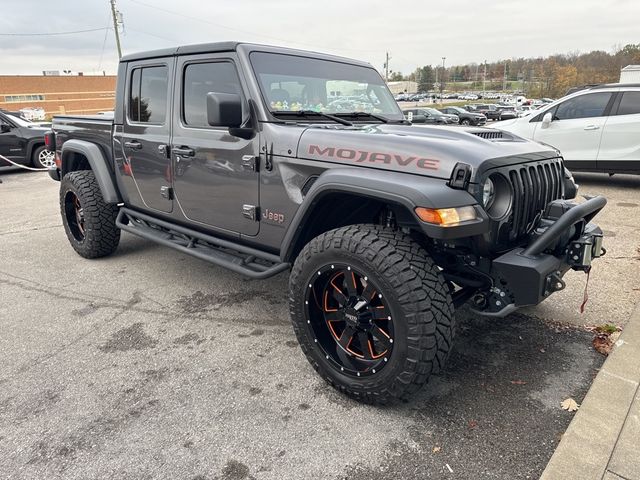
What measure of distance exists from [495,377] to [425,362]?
81cm

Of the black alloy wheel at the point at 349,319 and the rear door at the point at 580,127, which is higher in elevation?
the rear door at the point at 580,127

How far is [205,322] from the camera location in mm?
3672

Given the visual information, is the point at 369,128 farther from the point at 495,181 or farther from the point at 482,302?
the point at 482,302

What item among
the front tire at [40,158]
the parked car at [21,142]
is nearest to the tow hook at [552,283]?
the parked car at [21,142]

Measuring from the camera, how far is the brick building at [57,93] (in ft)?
152

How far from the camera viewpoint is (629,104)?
771 centimetres

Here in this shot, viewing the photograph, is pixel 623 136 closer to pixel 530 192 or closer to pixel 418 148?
pixel 530 192

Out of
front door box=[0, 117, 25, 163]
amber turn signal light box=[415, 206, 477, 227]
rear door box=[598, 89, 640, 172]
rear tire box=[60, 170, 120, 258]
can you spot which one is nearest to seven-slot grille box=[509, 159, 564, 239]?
amber turn signal light box=[415, 206, 477, 227]

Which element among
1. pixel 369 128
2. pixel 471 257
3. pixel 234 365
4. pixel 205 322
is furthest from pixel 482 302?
pixel 205 322

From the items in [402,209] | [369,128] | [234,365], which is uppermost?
[369,128]

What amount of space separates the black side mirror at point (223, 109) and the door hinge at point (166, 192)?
3.93 feet

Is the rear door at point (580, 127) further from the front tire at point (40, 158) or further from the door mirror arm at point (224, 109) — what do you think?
the front tire at point (40, 158)

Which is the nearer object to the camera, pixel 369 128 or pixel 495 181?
pixel 495 181

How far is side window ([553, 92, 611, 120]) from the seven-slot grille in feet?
20.5
